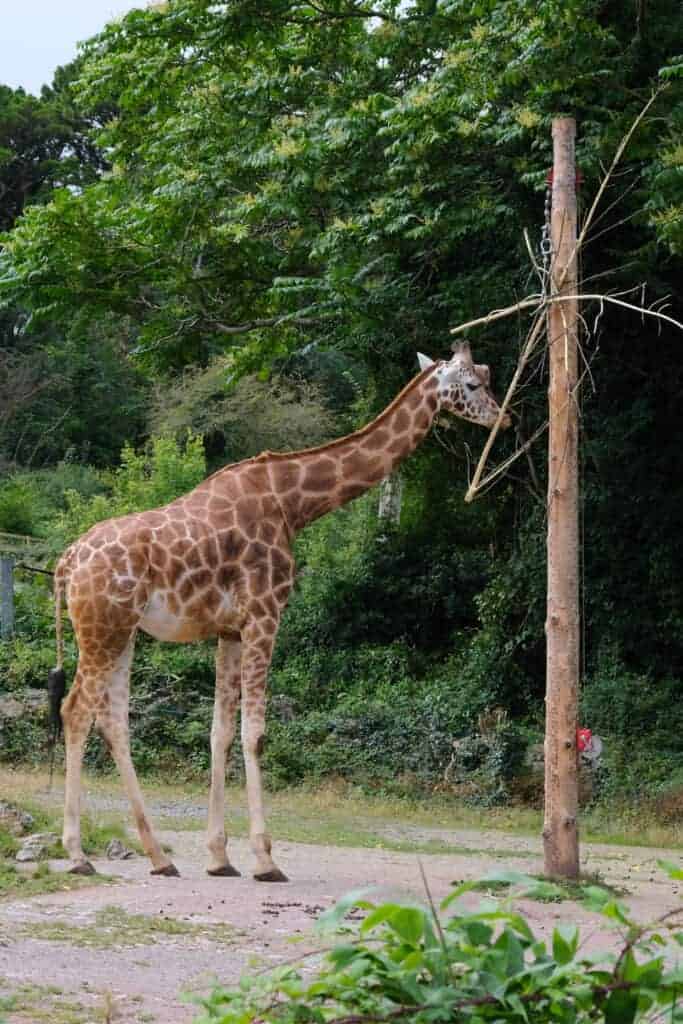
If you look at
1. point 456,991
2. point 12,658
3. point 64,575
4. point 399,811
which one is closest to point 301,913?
point 64,575

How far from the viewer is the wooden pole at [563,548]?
10539 millimetres

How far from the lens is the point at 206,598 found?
11.0m

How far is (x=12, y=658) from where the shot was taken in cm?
2105

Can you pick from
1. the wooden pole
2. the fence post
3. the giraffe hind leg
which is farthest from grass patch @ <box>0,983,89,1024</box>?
the fence post

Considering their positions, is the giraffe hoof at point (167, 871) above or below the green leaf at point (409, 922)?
below

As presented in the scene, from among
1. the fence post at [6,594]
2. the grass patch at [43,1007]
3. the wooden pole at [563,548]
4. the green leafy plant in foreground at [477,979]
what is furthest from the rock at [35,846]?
the fence post at [6,594]

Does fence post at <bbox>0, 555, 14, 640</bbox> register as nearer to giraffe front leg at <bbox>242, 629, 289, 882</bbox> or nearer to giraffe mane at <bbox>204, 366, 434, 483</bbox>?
giraffe mane at <bbox>204, 366, 434, 483</bbox>

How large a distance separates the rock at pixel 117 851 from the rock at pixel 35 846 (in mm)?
456

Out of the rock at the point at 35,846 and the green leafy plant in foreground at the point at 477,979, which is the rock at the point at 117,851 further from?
the green leafy plant in foreground at the point at 477,979

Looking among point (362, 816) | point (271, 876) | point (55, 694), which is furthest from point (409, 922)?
point (362, 816)

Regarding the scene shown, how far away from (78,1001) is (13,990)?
0.33 metres

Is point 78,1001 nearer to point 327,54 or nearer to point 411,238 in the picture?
point 411,238

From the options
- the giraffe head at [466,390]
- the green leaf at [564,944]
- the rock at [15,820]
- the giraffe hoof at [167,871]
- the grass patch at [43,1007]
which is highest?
the giraffe head at [466,390]

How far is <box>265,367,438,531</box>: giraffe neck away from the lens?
1154 cm
